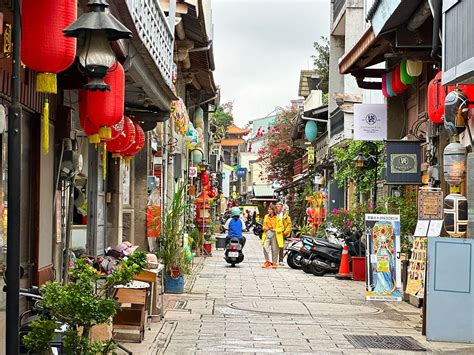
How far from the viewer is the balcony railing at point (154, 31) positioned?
34.9ft

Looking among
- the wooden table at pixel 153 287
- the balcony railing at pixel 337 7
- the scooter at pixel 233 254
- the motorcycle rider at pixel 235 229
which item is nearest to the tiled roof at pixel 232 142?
the balcony railing at pixel 337 7

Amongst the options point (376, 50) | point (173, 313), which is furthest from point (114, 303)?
point (376, 50)

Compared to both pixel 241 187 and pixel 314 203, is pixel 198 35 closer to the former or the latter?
pixel 314 203

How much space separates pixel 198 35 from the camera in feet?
82.4

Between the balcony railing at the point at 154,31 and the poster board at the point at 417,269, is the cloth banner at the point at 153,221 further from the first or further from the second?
the poster board at the point at 417,269

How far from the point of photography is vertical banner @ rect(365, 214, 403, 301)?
16.8 meters

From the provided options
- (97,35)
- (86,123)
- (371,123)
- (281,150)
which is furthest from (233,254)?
(281,150)

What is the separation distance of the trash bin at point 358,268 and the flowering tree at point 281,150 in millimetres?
29671

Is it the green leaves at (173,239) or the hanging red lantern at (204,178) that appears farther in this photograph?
the hanging red lantern at (204,178)

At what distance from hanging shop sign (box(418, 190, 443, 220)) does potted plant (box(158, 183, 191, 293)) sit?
4.43 meters

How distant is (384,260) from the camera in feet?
55.2

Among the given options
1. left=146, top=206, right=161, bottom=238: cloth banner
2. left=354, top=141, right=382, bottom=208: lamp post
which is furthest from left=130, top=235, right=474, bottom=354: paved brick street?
left=354, top=141, right=382, bottom=208: lamp post

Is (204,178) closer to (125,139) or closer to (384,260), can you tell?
(384,260)

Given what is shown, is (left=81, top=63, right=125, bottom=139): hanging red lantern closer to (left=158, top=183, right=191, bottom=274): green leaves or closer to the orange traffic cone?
(left=158, top=183, right=191, bottom=274): green leaves
